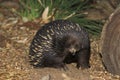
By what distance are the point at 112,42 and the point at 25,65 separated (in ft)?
4.42

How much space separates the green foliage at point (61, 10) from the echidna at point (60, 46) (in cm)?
149

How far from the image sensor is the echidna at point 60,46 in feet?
18.4

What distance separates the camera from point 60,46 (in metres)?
5.67

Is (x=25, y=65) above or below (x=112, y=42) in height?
below

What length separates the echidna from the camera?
5617 millimetres

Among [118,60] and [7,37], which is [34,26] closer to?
[7,37]

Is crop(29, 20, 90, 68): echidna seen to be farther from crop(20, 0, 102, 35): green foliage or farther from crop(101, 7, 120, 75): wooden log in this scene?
crop(20, 0, 102, 35): green foliage

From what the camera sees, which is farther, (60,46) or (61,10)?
(61,10)

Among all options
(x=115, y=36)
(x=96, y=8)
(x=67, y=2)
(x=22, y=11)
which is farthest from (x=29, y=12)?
A: (x=115, y=36)

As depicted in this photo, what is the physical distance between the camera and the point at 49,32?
5824 millimetres

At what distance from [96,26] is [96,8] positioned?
0.81 meters

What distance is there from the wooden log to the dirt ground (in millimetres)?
206

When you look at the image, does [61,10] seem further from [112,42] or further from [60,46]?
[112,42]

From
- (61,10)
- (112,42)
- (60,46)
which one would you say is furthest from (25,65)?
(61,10)
